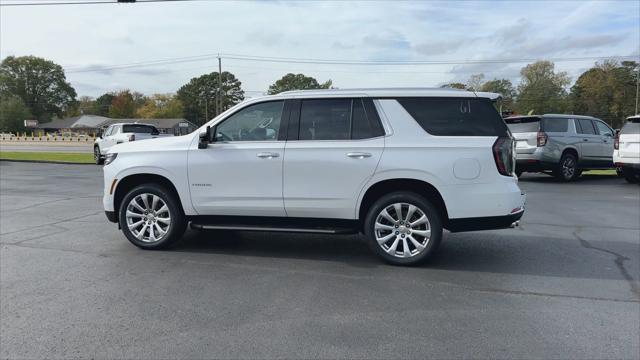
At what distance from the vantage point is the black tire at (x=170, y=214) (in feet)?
19.9

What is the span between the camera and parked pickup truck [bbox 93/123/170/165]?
2109 centimetres

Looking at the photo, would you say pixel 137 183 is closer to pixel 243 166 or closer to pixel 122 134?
pixel 243 166

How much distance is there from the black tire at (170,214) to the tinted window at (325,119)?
6.04ft

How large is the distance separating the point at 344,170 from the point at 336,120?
2.03 feet

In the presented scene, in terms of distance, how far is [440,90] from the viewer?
218 inches

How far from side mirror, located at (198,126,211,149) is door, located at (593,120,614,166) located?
13664mm

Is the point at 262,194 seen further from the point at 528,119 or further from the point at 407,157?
the point at 528,119

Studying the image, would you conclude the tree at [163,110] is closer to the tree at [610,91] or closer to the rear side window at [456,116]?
the tree at [610,91]

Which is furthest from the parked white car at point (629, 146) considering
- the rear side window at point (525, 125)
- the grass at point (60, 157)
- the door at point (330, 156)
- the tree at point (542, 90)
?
the tree at point (542, 90)

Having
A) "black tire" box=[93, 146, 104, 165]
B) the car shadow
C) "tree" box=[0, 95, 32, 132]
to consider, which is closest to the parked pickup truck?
"black tire" box=[93, 146, 104, 165]

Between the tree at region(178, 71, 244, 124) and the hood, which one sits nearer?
the hood

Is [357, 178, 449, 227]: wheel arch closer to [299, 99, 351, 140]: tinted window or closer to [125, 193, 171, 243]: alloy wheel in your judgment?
[299, 99, 351, 140]: tinted window

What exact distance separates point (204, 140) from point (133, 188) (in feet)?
4.16

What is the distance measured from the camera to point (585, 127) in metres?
15.0
